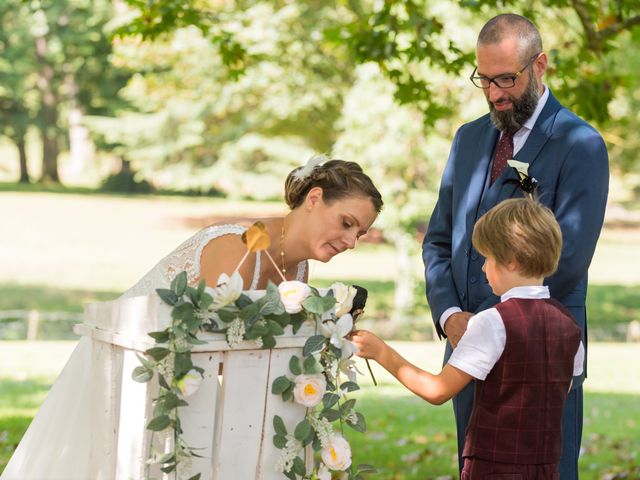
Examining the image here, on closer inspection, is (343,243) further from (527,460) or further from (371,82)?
(371,82)

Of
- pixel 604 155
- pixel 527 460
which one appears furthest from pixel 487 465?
pixel 604 155

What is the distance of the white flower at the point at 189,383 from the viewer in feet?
8.96

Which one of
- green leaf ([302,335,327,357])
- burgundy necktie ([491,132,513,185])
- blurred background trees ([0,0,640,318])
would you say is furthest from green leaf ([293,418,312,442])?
blurred background trees ([0,0,640,318])

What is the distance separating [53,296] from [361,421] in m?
22.9

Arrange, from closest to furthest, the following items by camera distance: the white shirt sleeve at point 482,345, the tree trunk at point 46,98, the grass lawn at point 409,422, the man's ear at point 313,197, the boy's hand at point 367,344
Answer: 1. the white shirt sleeve at point 482,345
2. the boy's hand at point 367,344
3. the man's ear at point 313,197
4. the grass lawn at point 409,422
5. the tree trunk at point 46,98

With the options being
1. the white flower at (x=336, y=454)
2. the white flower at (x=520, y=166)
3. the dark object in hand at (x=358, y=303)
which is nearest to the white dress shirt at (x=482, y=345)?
the dark object in hand at (x=358, y=303)

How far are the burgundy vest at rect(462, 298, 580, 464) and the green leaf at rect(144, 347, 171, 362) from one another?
100cm

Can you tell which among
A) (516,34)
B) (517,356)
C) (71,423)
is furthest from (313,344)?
(516,34)

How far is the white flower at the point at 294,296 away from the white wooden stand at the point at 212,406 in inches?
3.2

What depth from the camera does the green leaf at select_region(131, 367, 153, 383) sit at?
2.78 metres

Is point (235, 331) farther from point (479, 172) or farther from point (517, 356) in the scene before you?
point (479, 172)

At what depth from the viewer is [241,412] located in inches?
114

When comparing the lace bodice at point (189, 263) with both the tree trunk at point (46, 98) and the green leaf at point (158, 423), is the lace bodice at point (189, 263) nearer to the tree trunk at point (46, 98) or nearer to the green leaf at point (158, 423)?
the green leaf at point (158, 423)

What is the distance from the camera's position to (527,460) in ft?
10.1
